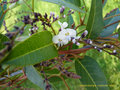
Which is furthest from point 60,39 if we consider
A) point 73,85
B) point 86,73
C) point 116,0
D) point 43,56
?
point 116,0

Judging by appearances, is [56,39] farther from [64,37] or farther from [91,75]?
[91,75]

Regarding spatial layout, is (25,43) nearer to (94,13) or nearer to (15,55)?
(15,55)

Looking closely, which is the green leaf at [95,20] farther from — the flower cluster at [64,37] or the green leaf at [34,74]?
the green leaf at [34,74]

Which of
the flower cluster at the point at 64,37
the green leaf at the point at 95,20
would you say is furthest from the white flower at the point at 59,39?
the green leaf at the point at 95,20

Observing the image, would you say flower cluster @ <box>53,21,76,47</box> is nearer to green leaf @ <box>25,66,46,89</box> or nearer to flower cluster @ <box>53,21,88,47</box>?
flower cluster @ <box>53,21,88,47</box>

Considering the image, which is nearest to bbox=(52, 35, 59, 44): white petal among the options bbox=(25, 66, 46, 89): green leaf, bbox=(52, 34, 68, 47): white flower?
bbox=(52, 34, 68, 47): white flower
